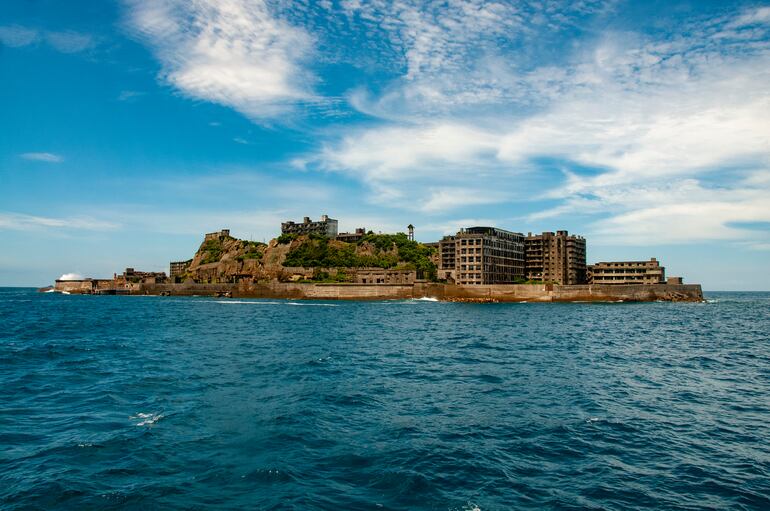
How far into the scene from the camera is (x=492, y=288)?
463 feet

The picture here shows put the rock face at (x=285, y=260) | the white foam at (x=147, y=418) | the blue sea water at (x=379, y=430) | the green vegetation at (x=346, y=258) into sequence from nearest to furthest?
the blue sea water at (x=379, y=430)
the white foam at (x=147, y=418)
the rock face at (x=285, y=260)
the green vegetation at (x=346, y=258)

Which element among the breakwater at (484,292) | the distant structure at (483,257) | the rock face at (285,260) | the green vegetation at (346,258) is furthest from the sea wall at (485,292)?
the green vegetation at (346,258)

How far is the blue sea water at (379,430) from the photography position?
44.9 feet

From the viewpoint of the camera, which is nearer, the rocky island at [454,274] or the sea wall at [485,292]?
the sea wall at [485,292]

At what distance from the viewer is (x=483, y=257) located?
152 m

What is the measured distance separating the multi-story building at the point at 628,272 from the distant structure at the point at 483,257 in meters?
25.3

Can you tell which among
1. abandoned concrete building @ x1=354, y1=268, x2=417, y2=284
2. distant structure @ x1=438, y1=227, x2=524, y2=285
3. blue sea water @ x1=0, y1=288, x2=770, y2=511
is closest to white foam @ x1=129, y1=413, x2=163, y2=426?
blue sea water @ x1=0, y1=288, x2=770, y2=511

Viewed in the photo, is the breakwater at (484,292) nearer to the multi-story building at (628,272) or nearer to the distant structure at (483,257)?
the distant structure at (483,257)

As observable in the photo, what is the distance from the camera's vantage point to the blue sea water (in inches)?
539

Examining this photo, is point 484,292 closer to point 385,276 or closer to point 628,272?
point 385,276

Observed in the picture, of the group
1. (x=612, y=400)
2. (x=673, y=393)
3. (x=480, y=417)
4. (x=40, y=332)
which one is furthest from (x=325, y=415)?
(x=40, y=332)

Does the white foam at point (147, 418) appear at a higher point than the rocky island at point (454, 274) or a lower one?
lower

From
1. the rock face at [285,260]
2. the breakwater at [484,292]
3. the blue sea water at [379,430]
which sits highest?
the rock face at [285,260]

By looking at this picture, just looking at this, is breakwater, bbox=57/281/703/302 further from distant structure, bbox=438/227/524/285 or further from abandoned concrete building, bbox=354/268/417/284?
distant structure, bbox=438/227/524/285
